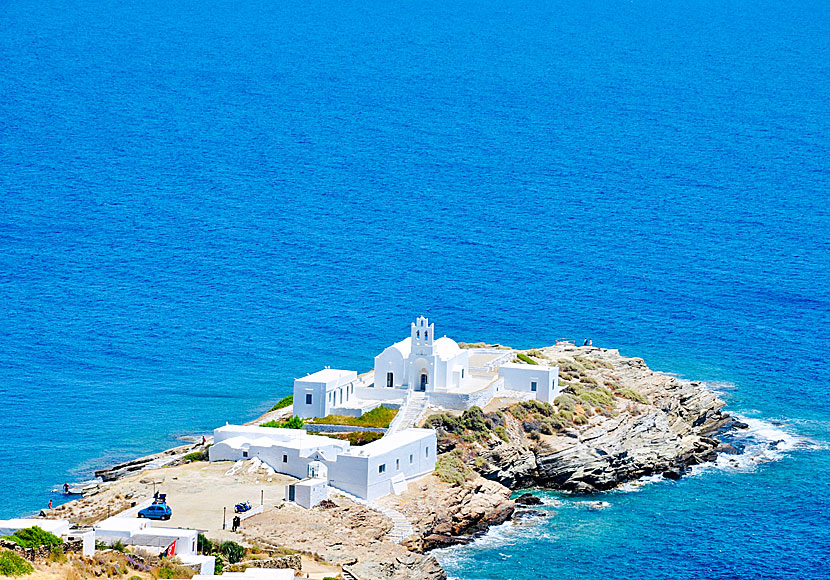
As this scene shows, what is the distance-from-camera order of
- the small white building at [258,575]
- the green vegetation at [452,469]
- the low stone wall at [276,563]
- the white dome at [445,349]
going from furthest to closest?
1. the white dome at [445,349]
2. the green vegetation at [452,469]
3. the low stone wall at [276,563]
4. the small white building at [258,575]

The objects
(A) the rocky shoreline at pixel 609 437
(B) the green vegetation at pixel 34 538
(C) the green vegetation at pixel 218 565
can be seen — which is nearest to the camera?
(B) the green vegetation at pixel 34 538

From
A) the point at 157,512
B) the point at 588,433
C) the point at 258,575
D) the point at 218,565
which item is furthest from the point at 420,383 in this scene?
the point at 258,575

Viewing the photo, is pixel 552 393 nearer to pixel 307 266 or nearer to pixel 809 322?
pixel 809 322

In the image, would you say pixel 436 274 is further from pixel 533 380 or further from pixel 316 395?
pixel 316 395

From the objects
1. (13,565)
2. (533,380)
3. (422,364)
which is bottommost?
(13,565)

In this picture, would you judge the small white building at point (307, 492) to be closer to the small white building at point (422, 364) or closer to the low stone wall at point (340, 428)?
the low stone wall at point (340, 428)

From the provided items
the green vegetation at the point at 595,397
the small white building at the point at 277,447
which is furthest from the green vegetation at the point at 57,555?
the green vegetation at the point at 595,397

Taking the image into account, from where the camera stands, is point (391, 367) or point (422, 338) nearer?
point (422, 338)
